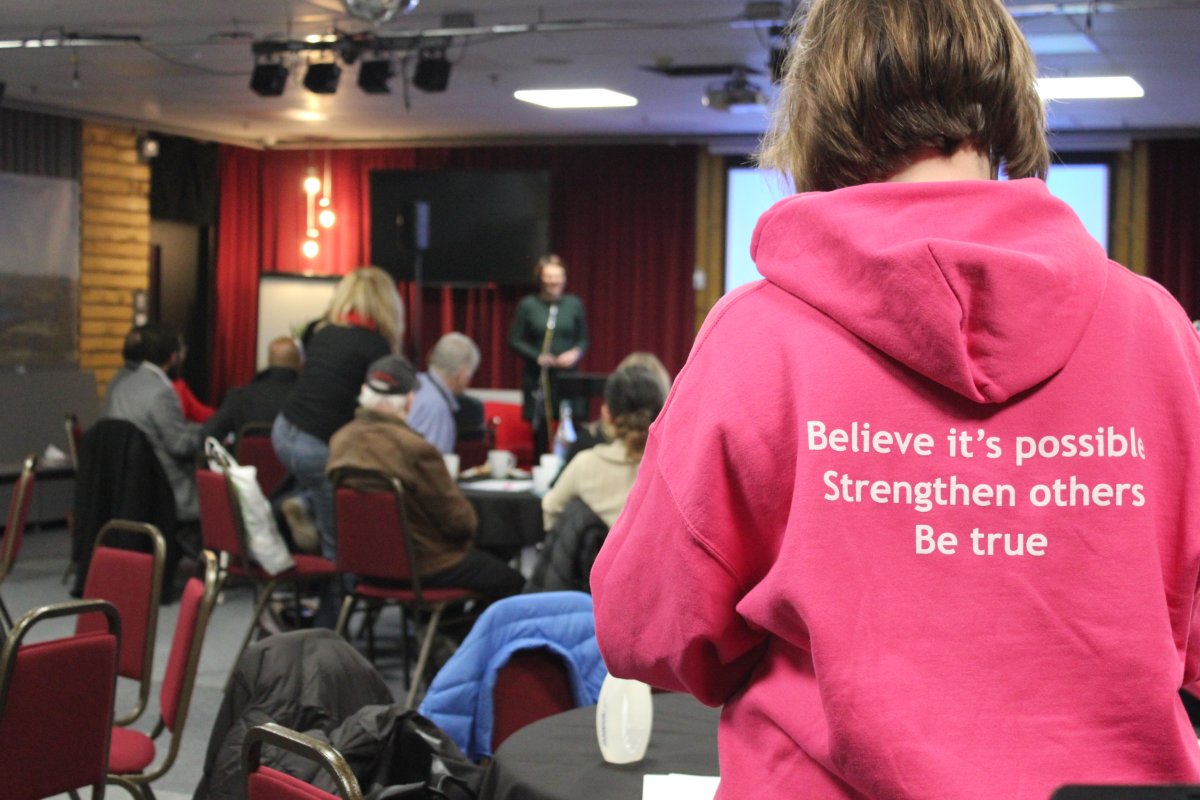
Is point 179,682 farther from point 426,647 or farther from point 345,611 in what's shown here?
point 345,611

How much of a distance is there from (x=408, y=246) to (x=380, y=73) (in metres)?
1.70

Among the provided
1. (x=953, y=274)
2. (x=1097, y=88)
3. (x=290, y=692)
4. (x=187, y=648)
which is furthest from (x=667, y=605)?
(x=1097, y=88)

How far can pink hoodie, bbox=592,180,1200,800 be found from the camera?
95cm

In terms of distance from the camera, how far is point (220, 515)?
513 cm

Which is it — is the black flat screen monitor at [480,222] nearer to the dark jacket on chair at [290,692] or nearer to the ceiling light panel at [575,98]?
the ceiling light panel at [575,98]

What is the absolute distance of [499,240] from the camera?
36.3 feet

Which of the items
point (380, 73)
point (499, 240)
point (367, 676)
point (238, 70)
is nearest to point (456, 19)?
point (380, 73)

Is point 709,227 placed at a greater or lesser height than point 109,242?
greater

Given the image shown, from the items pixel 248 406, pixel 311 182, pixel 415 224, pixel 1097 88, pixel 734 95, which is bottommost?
pixel 248 406

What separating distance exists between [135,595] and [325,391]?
2.41 metres

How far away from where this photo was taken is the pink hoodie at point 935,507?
0.95 metres

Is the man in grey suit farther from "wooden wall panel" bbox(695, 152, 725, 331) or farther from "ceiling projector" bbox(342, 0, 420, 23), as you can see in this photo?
"wooden wall panel" bbox(695, 152, 725, 331)

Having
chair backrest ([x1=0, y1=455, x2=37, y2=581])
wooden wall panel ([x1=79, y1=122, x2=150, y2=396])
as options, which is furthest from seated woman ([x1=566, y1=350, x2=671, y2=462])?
wooden wall panel ([x1=79, y1=122, x2=150, y2=396])

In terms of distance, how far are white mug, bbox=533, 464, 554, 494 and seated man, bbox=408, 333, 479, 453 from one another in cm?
72
